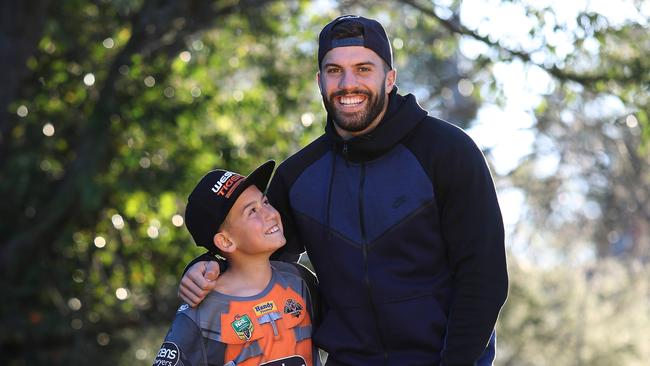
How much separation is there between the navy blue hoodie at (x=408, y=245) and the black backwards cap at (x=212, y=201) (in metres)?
0.28

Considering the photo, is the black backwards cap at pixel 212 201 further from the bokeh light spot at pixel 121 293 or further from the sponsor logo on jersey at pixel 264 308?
the bokeh light spot at pixel 121 293

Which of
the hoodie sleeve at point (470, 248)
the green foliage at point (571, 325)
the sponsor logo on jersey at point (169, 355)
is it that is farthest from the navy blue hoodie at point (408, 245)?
the green foliage at point (571, 325)

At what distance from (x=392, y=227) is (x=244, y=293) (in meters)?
0.58

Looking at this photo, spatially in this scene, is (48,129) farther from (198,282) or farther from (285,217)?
(198,282)

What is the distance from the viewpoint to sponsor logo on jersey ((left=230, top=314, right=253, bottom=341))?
3914 mm

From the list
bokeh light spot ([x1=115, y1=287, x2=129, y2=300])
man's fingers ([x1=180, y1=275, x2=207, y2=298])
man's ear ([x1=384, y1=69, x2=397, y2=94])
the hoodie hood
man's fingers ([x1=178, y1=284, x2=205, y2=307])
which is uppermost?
man's ear ([x1=384, y1=69, x2=397, y2=94])

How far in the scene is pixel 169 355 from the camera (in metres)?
3.80

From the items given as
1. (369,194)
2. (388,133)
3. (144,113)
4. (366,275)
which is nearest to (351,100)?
(388,133)

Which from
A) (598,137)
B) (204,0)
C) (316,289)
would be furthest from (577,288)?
(316,289)

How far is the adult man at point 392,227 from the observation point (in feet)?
12.1

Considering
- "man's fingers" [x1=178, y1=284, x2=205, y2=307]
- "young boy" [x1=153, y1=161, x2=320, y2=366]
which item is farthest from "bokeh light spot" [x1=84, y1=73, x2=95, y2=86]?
"man's fingers" [x1=178, y1=284, x2=205, y2=307]

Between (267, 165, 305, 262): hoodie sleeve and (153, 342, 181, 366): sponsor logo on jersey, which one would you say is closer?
(153, 342, 181, 366): sponsor logo on jersey

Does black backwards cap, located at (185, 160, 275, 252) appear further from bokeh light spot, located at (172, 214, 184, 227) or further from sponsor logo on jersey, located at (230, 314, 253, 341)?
bokeh light spot, located at (172, 214, 184, 227)

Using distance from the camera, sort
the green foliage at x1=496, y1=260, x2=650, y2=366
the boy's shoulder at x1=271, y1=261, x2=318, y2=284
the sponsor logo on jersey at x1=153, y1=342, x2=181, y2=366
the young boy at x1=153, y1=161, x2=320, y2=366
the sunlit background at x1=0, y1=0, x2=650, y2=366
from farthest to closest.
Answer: the green foliage at x1=496, y1=260, x2=650, y2=366 < the sunlit background at x1=0, y1=0, x2=650, y2=366 < the boy's shoulder at x1=271, y1=261, x2=318, y2=284 < the young boy at x1=153, y1=161, x2=320, y2=366 < the sponsor logo on jersey at x1=153, y1=342, x2=181, y2=366
